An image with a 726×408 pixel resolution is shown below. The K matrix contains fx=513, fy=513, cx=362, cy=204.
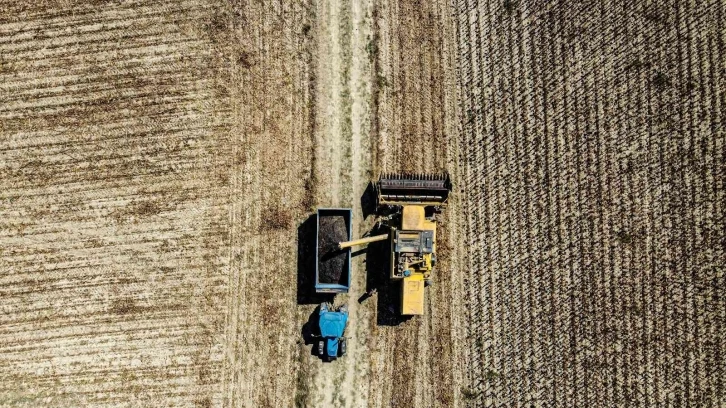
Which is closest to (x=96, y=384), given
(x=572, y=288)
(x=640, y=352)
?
(x=572, y=288)

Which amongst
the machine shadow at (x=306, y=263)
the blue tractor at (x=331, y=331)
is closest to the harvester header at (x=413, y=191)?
the machine shadow at (x=306, y=263)

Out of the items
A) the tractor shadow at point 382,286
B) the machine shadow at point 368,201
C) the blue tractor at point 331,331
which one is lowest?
the blue tractor at point 331,331

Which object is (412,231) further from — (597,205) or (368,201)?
(597,205)

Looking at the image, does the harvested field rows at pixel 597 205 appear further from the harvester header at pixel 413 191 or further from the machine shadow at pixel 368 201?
the machine shadow at pixel 368 201

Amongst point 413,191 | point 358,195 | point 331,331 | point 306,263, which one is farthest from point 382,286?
point 413,191

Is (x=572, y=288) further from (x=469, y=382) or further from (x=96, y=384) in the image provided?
(x=96, y=384)

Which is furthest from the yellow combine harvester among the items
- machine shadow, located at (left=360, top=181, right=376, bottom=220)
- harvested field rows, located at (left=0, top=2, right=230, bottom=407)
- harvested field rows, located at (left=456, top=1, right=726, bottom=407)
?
harvested field rows, located at (left=0, top=2, right=230, bottom=407)

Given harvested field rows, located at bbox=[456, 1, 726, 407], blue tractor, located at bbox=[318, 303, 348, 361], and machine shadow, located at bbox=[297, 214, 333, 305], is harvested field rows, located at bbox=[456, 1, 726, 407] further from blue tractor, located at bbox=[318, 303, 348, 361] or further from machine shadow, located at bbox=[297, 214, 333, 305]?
machine shadow, located at bbox=[297, 214, 333, 305]
